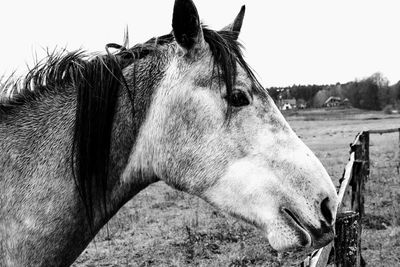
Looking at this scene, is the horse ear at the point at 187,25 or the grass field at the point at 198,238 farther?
the grass field at the point at 198,238

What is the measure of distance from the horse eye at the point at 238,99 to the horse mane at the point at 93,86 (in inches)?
1.6

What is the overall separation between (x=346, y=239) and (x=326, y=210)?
4.44ft

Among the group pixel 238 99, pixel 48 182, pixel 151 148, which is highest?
pixel 238 99

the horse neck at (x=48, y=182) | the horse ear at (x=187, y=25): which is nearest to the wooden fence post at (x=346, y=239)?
the horse neck at (x=48, y=182)

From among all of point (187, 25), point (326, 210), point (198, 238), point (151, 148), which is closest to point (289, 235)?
point (326, 210)

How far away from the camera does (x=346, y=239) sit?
325 cm

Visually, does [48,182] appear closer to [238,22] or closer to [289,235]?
[289,235]

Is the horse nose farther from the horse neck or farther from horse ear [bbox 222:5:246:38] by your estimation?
horse ear [bbox 222:5:246:38]

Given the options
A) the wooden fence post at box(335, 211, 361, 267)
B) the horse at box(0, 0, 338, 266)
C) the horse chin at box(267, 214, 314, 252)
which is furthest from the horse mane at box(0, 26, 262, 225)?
the wooden fence post at box(335, 211, 361, 267)

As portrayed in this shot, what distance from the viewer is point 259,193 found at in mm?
2186

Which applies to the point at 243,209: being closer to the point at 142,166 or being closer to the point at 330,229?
the point at 330,229

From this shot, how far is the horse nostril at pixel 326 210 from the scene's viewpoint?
210cm

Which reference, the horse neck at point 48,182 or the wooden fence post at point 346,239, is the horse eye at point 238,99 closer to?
the horse neck at point 48,182

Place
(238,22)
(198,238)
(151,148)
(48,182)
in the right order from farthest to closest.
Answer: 1. (198,238)
2. (238,22)
3. (151,148)
4. (48,182)
